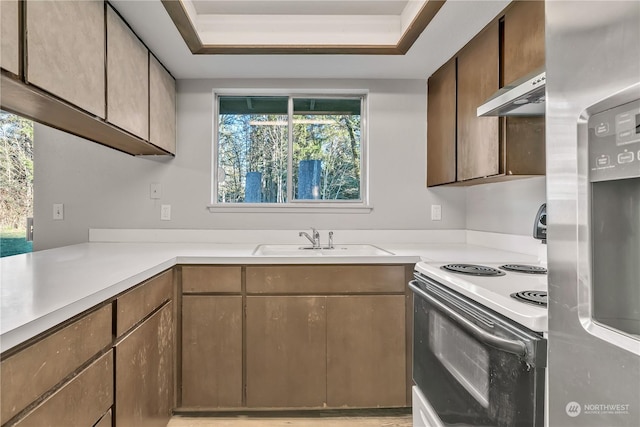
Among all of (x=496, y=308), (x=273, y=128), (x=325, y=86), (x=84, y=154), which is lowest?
(x=496, y=308)

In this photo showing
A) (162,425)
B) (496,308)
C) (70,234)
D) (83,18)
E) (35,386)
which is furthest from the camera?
(70,234)

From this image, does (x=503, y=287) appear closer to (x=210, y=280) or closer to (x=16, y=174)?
(x=210, y=280)

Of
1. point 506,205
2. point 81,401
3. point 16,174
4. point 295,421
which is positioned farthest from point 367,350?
point 16,174

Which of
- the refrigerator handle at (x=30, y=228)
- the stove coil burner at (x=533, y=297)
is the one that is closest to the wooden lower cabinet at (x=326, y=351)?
the stove coil burner at (x=533, y=297)

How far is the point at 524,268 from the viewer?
1.46 metres

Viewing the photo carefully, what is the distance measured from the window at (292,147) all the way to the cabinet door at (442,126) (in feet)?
1.60

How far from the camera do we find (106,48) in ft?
5.05

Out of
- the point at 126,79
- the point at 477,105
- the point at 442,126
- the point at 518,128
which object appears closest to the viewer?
the point at 518,128

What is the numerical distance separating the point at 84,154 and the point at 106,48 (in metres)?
1.18

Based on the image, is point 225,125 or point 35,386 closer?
point 35,386

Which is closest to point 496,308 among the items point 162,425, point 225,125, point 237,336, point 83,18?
point 237,336

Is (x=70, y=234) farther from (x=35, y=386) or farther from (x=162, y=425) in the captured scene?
(x=35, y=386)

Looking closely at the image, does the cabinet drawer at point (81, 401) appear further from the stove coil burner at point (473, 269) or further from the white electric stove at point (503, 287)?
the stove coil burner at point (473, 269)

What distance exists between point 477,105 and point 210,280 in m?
1.70
